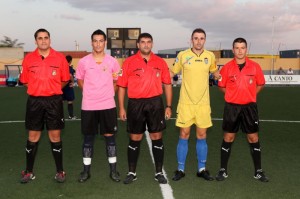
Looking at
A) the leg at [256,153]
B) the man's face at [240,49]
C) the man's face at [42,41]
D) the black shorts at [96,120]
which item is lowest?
the leg at [256,153]

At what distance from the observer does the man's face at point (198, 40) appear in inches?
211

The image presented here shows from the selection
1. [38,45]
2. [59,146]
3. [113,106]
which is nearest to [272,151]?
[113,106]

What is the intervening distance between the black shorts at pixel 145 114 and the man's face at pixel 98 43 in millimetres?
869

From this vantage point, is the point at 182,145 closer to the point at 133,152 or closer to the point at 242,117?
the point at 133,152

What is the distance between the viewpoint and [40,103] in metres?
5.33

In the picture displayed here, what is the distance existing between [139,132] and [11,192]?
76.5 inches

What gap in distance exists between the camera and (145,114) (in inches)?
215

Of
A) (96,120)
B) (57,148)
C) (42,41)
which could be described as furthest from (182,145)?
(42,41)

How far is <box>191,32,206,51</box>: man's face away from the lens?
5349mm

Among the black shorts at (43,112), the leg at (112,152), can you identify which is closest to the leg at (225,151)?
the leg at (112,152)

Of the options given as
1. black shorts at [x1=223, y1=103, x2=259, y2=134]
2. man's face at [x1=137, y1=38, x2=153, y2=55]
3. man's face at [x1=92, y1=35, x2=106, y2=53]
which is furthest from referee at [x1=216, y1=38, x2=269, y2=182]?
man's face at [x1=92, y1=35, x2=106, y2=53]

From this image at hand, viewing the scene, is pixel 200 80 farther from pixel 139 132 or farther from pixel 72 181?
pixel 72 181

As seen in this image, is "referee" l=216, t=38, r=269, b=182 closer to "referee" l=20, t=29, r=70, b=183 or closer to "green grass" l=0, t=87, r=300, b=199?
"green grass" l=0, t=87, r=300, b=199

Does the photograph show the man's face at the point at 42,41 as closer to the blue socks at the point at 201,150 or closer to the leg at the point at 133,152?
the leg at the point at 133,152
